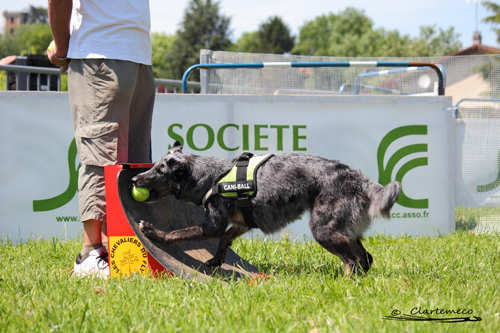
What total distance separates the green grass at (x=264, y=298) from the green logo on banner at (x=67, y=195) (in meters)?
1.04

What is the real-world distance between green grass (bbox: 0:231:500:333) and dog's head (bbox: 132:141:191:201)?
668 mm

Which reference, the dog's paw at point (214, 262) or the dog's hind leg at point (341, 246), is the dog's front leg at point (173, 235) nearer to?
the dog's paw at point (214, 262)

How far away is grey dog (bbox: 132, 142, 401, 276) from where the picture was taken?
3031 mm

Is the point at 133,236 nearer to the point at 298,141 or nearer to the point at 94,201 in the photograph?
the point at 94,201

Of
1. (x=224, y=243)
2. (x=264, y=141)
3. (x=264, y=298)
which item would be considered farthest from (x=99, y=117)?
(x=264, y=141)

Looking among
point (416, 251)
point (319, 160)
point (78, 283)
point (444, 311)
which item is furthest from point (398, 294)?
point (78, 283)

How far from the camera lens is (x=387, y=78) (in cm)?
782

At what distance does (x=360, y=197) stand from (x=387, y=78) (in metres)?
5.37

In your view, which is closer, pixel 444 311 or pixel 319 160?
pixel 444 311

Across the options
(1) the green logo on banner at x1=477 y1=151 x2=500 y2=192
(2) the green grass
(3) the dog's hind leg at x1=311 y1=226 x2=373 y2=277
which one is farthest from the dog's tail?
(1) the green logo on banner at x1=477 y1=151 x2=500 y2=192

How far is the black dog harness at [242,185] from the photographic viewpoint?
298 centimetres

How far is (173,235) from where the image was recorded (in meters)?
3.02

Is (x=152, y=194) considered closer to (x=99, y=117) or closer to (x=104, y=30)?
(x=99, y=117)

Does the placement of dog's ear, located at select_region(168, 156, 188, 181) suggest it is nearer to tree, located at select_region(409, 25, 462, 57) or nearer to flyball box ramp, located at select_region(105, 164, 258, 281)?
flyball box ramp, located at select_region(105, 164, 258, 281)
